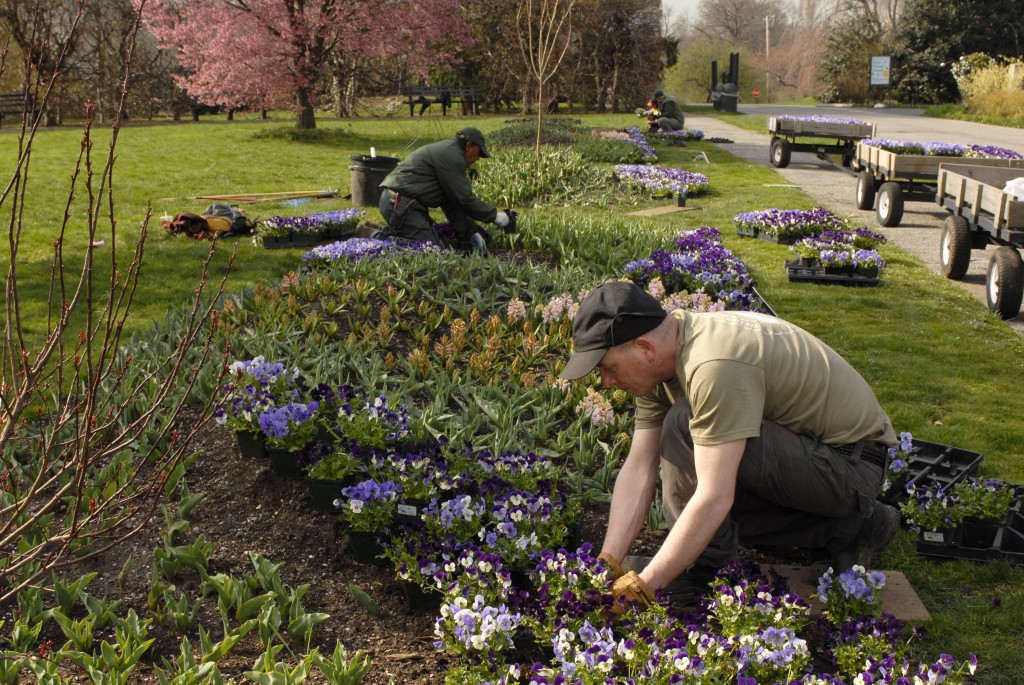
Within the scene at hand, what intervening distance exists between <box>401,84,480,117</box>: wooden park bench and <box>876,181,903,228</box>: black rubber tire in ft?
56.8

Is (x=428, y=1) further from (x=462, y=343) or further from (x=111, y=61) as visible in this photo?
(x=462, y=343)

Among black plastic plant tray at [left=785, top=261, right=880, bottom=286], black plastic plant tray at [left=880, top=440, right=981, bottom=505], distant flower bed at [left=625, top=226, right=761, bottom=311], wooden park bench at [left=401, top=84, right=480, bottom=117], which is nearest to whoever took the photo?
black plastic plant tray at [left=880, top=440, right=981, bottom=505]

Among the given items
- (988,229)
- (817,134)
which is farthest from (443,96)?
(988,229)

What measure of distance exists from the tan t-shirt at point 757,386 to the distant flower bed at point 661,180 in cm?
987

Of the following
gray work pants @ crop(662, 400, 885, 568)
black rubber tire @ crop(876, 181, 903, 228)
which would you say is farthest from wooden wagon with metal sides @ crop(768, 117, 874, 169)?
gray work pants @ crop(662, 400, 885, 568)

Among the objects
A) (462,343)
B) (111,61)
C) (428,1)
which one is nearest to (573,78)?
(428,1)

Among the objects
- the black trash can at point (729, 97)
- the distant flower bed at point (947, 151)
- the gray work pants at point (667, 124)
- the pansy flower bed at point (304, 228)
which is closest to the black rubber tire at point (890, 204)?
the distant flower bed at point (947, 151)

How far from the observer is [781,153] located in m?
16.7

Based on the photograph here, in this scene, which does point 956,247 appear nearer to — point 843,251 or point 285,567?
point 843,251

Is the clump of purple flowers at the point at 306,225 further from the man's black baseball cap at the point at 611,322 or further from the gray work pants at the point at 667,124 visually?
the gray work pants at the point at 667,124

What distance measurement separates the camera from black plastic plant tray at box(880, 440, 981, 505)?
4191mm

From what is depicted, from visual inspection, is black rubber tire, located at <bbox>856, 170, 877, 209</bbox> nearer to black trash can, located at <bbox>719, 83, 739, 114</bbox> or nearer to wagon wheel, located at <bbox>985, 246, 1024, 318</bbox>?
wagon wheel, located at <bbox>985, 246, 1024, 318</bbox>

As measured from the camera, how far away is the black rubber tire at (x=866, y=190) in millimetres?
11703

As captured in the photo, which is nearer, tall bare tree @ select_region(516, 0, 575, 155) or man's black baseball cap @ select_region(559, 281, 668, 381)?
man's black baseball cap @ select_region(559, 281, 668, 381)
